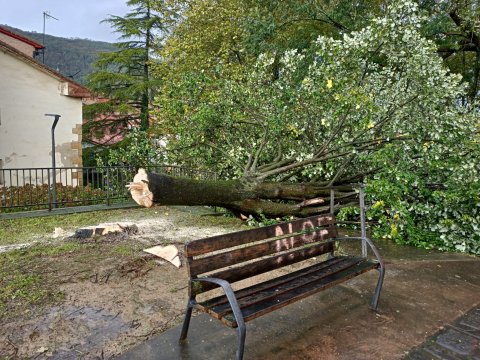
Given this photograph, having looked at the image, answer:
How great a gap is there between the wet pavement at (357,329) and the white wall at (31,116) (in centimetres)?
1344

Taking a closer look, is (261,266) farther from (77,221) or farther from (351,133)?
(77,221)

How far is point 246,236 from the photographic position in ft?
9.80

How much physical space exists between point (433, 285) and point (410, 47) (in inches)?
170

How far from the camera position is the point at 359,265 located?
346cm

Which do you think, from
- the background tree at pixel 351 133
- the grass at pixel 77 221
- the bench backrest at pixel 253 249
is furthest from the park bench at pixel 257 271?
the grass at pixel 77 221

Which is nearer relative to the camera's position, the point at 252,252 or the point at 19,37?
the point at 252,252

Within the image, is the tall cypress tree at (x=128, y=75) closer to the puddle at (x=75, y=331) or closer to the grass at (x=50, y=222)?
the grass at (x=50, y=222)

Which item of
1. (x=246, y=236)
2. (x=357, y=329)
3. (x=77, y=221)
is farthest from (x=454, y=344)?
(x=77, y=221)

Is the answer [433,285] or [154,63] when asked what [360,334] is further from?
[154,63]

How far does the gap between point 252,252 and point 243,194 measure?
9.71ft

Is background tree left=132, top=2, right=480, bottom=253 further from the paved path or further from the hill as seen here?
the hill

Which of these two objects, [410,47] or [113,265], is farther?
[410,47]

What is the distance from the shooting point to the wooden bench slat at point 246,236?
2609mm

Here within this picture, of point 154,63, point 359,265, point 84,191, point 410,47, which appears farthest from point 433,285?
point 154,63
